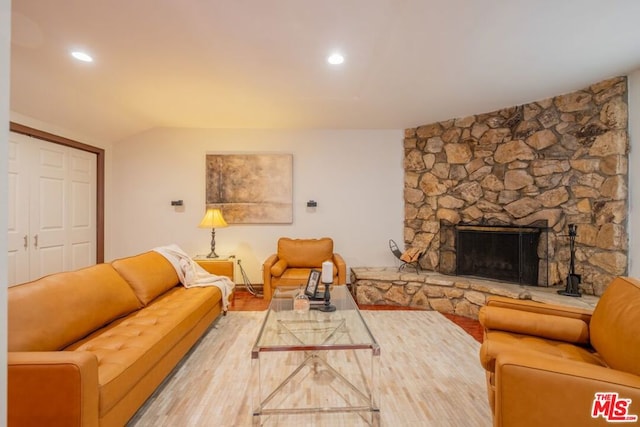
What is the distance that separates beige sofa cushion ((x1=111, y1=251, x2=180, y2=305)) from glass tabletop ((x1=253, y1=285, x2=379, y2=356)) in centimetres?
108

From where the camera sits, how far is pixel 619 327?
1410 millimetres

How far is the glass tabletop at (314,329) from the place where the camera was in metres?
1.72

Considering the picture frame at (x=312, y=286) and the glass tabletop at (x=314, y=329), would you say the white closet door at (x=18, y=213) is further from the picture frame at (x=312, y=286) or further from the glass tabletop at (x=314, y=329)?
the picture frame at (x=312, y=286)

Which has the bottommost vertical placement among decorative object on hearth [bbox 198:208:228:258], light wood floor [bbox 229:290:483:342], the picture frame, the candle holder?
light wood floor [bbox 229:290:483:342]

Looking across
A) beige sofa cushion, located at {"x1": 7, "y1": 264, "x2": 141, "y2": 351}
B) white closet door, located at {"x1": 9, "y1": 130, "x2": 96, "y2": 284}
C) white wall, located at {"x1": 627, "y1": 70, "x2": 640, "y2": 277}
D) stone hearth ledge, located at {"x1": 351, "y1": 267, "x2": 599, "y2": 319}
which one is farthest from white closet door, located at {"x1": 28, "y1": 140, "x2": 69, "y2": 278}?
white wall, located at {"x1": 627, "y1": 70, "x2": 640, "y2": 277}

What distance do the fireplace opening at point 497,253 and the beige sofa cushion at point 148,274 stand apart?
11.4 ft

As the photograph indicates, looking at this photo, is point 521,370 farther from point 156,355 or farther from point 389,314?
point 389,314

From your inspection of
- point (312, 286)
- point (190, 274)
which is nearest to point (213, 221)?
point (190, 274)

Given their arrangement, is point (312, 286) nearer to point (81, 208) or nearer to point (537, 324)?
point (537, 324)

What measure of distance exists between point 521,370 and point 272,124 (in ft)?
13.0

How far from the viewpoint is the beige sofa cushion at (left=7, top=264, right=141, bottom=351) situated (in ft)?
4.87

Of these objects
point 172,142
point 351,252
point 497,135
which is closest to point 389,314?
point 351,252

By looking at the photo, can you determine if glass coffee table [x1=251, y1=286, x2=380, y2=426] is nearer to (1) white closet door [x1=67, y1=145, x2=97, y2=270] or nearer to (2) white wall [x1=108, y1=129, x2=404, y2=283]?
(2) white wall [x1=108, y1=129, x2=404, y2=283]

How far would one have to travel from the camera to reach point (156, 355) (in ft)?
5.77
